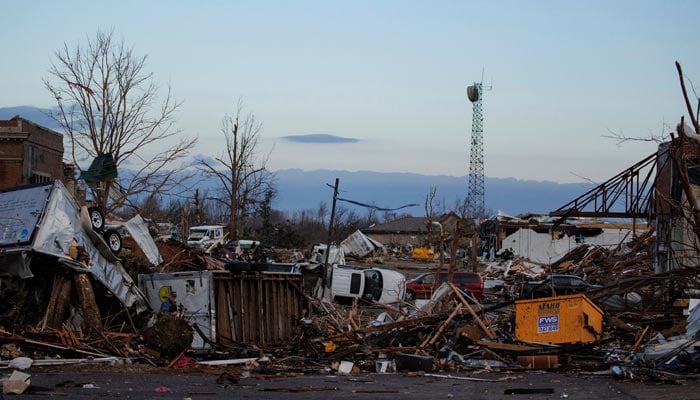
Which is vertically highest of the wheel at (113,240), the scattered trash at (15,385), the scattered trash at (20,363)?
the wheel at (113,240)

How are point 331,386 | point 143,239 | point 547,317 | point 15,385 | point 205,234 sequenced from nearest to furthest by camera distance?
point 15,385, point 331,386, point 547,317, point 143,239, point 205,234

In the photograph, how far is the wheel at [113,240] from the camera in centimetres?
1926

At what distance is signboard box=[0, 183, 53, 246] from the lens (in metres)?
17.5

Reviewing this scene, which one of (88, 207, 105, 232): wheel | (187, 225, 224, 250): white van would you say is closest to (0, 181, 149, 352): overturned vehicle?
(88, 207, 105, 232): wheel

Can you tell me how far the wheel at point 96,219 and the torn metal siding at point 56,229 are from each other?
13.4 inches

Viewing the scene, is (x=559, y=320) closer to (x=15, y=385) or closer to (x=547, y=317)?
(x=547, y=317)

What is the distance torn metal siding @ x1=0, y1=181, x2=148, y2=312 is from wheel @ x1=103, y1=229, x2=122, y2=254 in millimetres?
273

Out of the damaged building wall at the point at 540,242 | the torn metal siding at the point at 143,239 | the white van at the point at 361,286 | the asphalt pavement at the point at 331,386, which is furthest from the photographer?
the damaged building wall at the point at 540,242

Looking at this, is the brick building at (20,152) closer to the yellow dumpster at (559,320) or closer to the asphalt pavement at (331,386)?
the asphalt pavement at (331,386)

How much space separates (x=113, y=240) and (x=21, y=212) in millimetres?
2241

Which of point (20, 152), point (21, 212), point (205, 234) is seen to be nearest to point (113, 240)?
point (21, 212)

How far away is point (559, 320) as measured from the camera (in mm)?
16922

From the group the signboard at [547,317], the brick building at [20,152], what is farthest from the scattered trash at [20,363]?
the brick building at [20,152]

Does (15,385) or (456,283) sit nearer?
(15,385)
